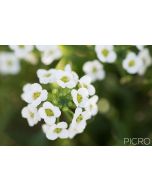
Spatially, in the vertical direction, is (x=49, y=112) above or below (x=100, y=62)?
below

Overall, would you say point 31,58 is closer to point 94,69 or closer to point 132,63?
point 94,69

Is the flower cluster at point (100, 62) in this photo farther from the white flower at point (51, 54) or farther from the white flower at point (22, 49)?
the white flower at point (22, 49)

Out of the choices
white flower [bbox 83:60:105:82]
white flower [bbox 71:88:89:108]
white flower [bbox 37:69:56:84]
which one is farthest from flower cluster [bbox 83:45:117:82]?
white flower [bbox 71:88:89:108]

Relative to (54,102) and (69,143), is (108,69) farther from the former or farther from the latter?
(54,102)

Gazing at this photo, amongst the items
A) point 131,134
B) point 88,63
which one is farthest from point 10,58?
point 131,134

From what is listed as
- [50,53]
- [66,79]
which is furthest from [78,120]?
[50,53]

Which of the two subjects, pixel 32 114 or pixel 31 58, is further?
pixel 31 58

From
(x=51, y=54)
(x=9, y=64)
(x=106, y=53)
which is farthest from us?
(x=9, y=64)

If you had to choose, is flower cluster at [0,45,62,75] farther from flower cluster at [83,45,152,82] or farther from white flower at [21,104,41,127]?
white flower at [21,104,41,127]
